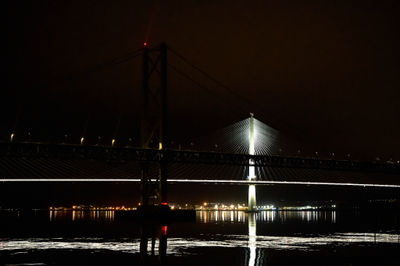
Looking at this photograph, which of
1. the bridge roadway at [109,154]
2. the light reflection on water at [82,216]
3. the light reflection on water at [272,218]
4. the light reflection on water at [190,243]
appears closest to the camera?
the light reflection on water at [190,243]

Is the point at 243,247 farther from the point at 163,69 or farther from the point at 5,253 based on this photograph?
the point at 163,69

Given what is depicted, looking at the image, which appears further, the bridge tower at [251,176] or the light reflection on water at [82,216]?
the bridge tower at [251,176]

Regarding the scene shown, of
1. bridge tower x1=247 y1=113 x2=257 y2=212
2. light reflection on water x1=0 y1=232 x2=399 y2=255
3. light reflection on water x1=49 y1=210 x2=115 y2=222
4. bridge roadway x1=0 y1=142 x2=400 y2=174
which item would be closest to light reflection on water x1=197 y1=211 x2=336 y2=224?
bridge tower x1=247 y1=113 x2=257 y2=212

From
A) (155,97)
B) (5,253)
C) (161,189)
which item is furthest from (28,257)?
(155,97)

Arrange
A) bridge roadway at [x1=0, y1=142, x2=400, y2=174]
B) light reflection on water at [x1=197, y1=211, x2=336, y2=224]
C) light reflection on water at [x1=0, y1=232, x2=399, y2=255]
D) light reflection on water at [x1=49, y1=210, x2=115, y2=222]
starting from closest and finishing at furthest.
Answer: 1. light reflection on water at [x1=0, y1=232, x2=399, y2=255]
2. bridge roadway at [x1=0, y1=142, x2=400, y2=174]
3. light reflection on water at [x1=197, y1=211, x2=336, y2=224]
4. light reflection on water at [x1=49, y1=210, x2=115, y2=222]

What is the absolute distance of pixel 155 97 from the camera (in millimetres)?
44438

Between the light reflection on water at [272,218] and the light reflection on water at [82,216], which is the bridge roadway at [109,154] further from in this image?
the light reflection on water at [82,216]

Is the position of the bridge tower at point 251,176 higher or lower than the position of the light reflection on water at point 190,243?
higher

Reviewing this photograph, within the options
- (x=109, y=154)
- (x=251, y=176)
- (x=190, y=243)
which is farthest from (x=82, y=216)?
(x=190, y=243)

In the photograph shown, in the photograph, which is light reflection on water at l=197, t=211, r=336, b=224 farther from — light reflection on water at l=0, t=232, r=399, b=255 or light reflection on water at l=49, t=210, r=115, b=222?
light reflection on water at l=0, t=232, r=399, b=255

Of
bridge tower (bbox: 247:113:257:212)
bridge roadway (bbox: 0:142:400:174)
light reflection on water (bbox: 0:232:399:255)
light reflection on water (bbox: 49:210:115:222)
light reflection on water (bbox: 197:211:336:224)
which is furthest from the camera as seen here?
bridge tower (bbox: 247:113:257:212)

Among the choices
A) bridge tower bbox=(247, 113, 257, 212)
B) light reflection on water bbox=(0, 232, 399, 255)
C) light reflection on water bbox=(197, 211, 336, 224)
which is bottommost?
light reflection on water bbox=(0, 232, 399, 255)

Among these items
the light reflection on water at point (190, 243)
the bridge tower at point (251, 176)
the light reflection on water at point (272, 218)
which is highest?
the bridge tower at point (251, 176)

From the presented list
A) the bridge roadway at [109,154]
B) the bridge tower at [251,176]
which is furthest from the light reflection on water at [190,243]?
the bridge tower at [251,176]
